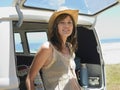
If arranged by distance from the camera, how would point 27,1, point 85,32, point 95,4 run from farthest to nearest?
point 85,32 → point 95,4 → point 27,1

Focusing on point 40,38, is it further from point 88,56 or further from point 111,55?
point 111,55

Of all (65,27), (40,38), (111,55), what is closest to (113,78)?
(40,38)

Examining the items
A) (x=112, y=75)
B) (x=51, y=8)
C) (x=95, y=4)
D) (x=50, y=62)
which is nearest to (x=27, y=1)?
(x=51, y=8)

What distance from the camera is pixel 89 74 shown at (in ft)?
16.2

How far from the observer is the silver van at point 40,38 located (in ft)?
11.9

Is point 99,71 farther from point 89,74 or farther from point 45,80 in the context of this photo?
point 45,80

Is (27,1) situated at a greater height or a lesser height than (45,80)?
greater

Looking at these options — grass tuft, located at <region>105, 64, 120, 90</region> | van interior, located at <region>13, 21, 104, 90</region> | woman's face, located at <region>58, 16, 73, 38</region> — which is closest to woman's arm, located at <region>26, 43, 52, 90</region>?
woman's face, located at <region>58, 16, 73, 38</region>

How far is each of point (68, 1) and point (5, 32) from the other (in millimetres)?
1405

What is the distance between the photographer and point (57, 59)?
3723mm

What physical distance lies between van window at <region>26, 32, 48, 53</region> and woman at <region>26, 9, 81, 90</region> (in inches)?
82.5

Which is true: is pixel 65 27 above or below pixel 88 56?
above

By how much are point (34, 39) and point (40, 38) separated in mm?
339

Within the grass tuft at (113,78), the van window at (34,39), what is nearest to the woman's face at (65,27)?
the van window at (34,39)
